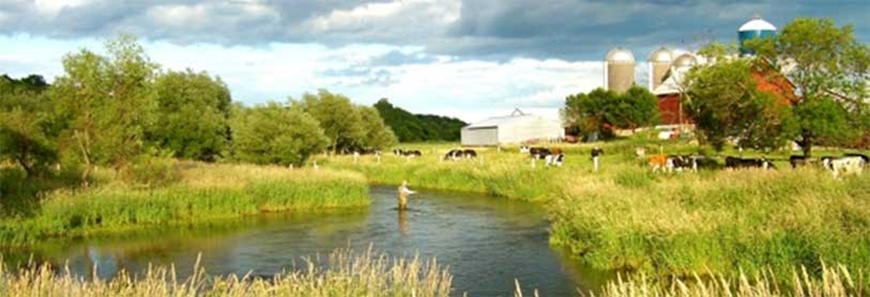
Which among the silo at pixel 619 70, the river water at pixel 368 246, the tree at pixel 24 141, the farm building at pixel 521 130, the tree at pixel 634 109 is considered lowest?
the river water at pixel 368 246

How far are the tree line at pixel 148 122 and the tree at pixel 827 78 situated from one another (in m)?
24.9

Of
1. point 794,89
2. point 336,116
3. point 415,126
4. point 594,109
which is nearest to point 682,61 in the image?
point 594,109

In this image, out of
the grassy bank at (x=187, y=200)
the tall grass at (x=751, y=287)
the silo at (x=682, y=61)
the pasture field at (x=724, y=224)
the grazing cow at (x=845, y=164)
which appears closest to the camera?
the tall grass at (x=751, y=287)

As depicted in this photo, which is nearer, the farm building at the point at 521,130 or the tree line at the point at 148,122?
the tree line at the point at 148,122

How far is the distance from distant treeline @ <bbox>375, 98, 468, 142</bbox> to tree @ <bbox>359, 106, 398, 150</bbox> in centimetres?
4464

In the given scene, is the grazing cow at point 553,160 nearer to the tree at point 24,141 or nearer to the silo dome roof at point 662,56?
the tree at point 24,141

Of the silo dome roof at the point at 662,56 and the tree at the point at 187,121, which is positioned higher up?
the silo dome roof at the point at 662,56

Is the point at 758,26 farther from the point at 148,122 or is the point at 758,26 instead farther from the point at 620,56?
the point at 148,122

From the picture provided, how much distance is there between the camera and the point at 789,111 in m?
32.6

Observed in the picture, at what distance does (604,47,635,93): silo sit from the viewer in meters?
101

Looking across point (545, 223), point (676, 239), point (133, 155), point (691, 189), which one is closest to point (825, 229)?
point (676, 239)

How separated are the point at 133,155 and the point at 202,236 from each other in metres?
6.12

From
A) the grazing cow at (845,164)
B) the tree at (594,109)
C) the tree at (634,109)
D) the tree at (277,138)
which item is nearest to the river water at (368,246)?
the grazing cow at (845,164)

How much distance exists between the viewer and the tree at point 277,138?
4378 centimetres
